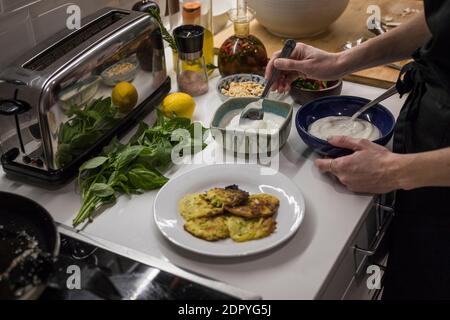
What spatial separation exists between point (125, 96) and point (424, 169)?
62 cm

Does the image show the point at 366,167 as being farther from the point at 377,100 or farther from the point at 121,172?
the point at 121,172

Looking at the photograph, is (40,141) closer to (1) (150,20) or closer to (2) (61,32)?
(2) (61,32)

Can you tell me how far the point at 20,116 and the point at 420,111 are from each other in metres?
0.75

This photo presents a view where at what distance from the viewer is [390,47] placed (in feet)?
3.76

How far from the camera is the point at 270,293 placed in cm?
81

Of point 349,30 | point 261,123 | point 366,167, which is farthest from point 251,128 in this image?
point 349,30

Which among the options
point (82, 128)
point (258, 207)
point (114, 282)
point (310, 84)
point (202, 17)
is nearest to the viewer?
point (114, 282)

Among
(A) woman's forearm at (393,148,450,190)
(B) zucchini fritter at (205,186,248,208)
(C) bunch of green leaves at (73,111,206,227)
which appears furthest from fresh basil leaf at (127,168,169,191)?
(A) woman's forearm at (393,148,450,190)

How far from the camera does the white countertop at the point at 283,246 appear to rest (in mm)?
827

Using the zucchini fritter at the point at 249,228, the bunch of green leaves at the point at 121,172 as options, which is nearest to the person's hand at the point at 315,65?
the bunch of green leaves at the point at 121,172

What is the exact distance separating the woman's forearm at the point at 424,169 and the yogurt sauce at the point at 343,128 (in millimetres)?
177

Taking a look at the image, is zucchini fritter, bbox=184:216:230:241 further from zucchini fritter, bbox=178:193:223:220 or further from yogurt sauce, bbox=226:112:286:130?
yogurt sauce, bbox=226:112:286:130

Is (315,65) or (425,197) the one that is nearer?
(425,197)
